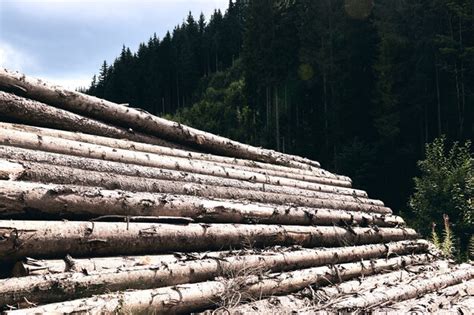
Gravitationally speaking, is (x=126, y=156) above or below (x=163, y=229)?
above

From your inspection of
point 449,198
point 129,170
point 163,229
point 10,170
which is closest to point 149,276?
point 163,229

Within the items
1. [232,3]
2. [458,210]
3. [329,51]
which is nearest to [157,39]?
[232,3]

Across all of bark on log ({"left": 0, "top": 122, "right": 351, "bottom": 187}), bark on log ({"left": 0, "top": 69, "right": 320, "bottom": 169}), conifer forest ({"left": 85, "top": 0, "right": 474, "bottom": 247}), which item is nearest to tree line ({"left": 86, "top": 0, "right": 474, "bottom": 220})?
conifer forest ({"left": 85, "top": 0, "right": 474, "bottom": 247})

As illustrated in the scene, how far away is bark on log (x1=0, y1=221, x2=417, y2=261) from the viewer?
132 inches

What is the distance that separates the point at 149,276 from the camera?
3719mm

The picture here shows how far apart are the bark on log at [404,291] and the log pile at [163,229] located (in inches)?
0.8

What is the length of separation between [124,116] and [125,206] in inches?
102

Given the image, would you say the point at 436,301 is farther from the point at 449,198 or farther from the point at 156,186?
the point at 449,198

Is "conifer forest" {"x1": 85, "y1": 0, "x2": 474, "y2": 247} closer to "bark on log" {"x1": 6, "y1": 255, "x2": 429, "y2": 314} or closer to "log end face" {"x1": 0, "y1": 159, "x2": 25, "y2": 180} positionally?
"bark on log" {"x1": 6, "y1": 255, "x2": 429, "y2": 314}

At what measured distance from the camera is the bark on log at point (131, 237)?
132 inches

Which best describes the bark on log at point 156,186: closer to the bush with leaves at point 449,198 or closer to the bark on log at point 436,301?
the bark on log at point 436,301

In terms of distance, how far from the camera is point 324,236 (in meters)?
6.02

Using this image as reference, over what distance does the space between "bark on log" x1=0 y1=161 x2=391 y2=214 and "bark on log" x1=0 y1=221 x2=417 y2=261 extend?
64cm

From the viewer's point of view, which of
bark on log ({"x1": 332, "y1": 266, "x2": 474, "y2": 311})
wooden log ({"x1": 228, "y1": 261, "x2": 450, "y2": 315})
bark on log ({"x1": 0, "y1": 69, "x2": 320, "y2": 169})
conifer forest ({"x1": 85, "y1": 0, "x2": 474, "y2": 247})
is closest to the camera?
wooden log ({"x1": 228, "y1": 261, "x2": 450, "y2": 315})
